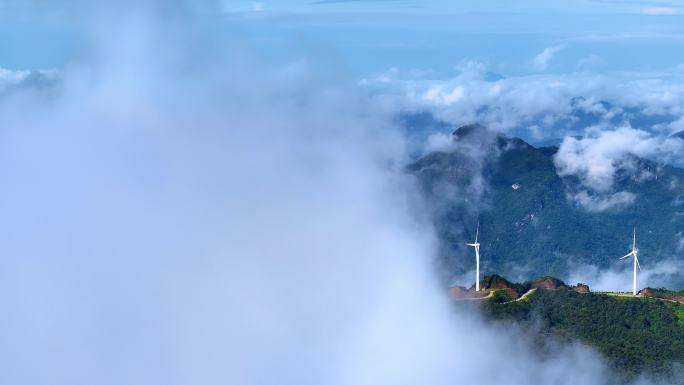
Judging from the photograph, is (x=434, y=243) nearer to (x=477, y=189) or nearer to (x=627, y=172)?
(x=477, y=189)

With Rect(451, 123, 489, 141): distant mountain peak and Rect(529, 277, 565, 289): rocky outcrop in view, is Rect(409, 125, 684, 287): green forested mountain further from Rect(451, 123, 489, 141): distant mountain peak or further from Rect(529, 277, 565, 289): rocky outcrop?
Rect(529, 277, 565, 289): rocky outcrop

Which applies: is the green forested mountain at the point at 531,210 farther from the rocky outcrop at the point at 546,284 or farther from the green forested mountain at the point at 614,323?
the green forested mountain at the point at 614,323

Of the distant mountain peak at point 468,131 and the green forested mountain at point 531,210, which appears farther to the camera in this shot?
the distant mountain peak at point 468,131

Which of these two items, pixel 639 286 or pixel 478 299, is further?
pixel 639 286

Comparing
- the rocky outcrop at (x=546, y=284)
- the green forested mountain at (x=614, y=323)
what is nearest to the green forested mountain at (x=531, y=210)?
the rocky outcrop at (x=546, y=284)

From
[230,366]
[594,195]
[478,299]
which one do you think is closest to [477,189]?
[594,195]

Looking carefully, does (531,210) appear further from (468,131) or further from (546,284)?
(546,284)

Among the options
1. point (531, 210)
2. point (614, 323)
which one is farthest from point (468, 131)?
point (614, 323)

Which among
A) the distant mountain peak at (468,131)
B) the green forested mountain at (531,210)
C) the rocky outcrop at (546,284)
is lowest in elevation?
the green forested mountain at (531,210)
